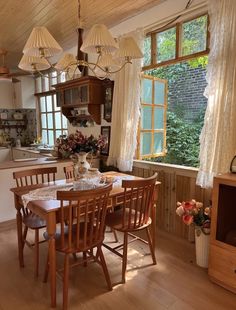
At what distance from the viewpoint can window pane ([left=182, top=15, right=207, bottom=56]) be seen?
2.61m

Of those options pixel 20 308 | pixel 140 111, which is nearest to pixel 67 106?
pixel 140 111

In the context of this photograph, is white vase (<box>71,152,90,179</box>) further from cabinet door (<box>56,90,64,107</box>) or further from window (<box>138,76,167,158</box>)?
cabinet door (<box>56,90,64,107</box>)

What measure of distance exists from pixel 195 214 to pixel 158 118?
168cm

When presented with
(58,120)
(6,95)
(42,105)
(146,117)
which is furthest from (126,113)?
(6,95)

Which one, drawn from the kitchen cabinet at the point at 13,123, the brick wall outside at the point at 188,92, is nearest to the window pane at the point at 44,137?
the kitchen cabinet at the point at 13,123

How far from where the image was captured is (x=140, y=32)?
2.97 metres

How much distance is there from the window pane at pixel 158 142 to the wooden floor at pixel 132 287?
59.9 inches

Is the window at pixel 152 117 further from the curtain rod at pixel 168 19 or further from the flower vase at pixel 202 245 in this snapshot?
the flower vase at pixel 202 245

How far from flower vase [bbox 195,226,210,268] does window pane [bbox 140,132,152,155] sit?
1.42 meters

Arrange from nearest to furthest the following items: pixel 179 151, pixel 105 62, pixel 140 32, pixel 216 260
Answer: pixel 216 260, pixel 105 62, pixel 140 32, pixel 179 151

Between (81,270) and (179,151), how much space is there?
2888mm

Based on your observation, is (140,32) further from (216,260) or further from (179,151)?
(216,260)

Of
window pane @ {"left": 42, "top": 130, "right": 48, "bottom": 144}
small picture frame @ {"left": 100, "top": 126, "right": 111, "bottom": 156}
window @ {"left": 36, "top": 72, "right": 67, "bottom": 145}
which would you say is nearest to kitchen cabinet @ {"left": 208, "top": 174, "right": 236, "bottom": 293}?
small picture frame @ {"left": 100, "top": 126, "right": 111, "bottom": 156}

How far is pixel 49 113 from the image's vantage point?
5449 millimetres
